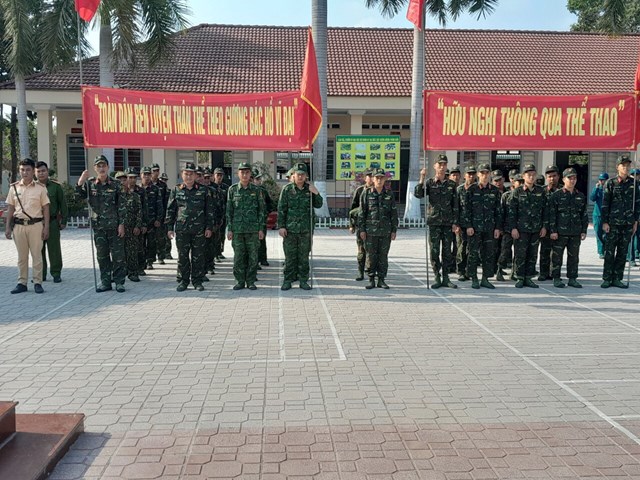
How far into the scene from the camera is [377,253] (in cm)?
889

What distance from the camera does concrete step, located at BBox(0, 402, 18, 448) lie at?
11.3 ft

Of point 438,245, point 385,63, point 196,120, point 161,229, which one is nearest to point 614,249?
point 438,245

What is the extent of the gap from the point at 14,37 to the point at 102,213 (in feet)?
38.6

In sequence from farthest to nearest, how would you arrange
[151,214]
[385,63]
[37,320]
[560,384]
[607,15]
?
[385,63]
[607,15]
[151,214]
[37,320]
[560,384]

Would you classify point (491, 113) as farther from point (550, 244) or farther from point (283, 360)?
point (283, 360)

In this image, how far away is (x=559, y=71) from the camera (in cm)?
2420

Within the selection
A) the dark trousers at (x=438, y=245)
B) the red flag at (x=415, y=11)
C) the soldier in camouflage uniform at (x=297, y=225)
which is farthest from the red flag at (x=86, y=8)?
the dark trousers at (x=438, y=245)

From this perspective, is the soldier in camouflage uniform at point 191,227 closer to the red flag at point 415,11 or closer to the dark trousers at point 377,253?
the dark trousers at point 377,253

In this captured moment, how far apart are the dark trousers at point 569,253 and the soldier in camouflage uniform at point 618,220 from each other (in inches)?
17.2

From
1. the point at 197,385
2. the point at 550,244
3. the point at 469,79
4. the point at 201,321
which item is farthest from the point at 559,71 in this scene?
the point at 197,385

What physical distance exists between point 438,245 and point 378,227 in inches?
37.9

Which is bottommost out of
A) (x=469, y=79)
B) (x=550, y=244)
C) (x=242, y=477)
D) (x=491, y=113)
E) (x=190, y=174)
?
(x=242, y=477)

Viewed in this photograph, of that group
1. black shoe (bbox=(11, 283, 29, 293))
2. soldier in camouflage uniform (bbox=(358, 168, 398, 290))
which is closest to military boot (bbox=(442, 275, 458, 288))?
soldier in camouflage uniform (bbox=(358, 168, 398, 290))

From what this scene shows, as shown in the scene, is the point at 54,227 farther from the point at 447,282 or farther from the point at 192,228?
the point at 447,282
